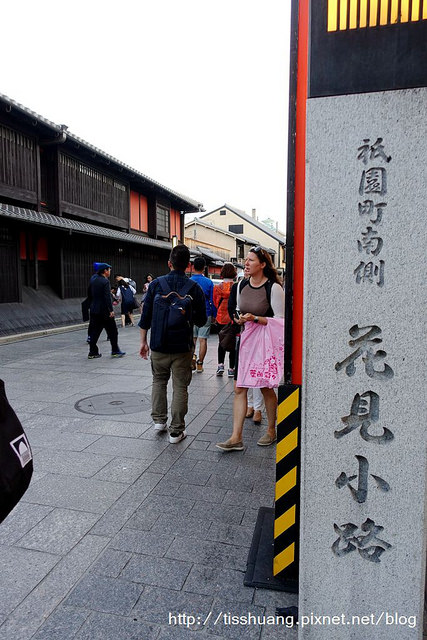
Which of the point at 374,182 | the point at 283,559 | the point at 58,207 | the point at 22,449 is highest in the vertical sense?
the point at 58,207

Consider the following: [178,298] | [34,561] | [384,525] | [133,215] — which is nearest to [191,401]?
[178,298]

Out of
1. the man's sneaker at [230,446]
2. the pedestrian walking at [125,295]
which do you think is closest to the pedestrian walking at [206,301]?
the man's sneaker at [230,446]

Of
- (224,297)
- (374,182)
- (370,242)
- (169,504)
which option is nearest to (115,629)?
(169,504)

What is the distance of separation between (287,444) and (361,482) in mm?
670

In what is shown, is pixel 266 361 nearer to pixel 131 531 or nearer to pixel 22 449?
pixel 131 531

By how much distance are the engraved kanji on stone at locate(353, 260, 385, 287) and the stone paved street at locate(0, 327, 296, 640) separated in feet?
5.90

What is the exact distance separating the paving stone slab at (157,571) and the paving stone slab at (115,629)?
0.28m

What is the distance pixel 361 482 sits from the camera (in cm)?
203

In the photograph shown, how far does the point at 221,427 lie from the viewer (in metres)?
5.25

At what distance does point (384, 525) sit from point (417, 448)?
1.26ft

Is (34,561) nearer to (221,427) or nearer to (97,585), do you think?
(97,585)

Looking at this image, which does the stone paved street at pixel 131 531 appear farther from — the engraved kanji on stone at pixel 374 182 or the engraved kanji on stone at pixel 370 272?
the engraved kanji on stone at pixel 374 182

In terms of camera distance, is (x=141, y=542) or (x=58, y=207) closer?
→ (x=141, y=542)

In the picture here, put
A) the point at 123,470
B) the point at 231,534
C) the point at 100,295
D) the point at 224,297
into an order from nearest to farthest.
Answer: the point at 231,534
the point at 123,470
the point at 224,297
the point at 100,295
